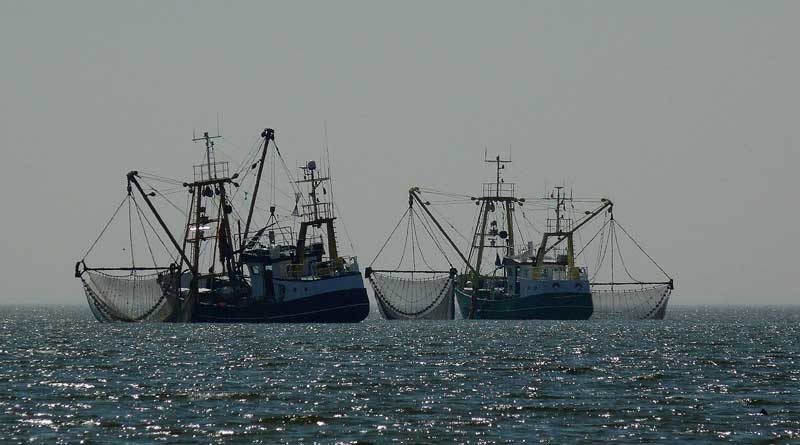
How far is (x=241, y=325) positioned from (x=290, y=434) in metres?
83.5

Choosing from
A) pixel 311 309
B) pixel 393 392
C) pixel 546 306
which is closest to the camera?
pixel 393 392

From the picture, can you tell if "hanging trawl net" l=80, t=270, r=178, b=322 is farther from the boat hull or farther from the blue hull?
the boat hull

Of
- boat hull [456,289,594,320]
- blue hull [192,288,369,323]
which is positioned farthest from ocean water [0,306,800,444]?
boat hull [456,289,594,320]

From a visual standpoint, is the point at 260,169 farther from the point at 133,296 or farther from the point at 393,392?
the point at 393,392

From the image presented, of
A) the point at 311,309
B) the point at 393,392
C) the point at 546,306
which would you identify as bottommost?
the point at 393,392

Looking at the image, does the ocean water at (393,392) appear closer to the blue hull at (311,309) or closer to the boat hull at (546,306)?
the blue hull at (311,309)

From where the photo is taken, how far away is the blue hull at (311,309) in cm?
12488

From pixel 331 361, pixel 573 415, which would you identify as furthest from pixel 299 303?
pixel 573 415

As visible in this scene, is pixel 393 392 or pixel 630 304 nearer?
pixel 393 392

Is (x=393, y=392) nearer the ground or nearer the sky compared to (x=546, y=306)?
nearer the ground

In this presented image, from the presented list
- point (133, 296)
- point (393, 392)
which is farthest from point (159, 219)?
point (393, 392)

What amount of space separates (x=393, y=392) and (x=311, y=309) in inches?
2663

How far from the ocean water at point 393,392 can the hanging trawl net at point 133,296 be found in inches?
1152

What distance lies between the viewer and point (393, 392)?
58.0 m
